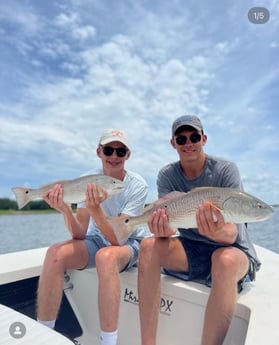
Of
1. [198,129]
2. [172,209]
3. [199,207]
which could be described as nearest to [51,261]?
[172,209]

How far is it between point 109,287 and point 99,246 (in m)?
0.54

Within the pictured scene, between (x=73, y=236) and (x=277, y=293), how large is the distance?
1.43 meters

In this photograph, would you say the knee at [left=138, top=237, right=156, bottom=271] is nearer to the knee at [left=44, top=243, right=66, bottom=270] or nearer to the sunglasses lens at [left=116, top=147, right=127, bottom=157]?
the knee at [left=44, top=243, right=66, bottom=270]

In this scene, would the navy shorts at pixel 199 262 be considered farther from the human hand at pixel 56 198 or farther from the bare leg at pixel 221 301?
the human hand at pixel 56 198

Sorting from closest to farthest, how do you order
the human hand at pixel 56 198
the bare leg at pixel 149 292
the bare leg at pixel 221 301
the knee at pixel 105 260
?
the bare leg at pixel 221 301 → the bare leg at pixel 149 292 → the knee at pixel 105 260 → the human hand at pixel 56 198

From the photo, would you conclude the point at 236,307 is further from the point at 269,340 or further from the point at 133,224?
the point at 133,224

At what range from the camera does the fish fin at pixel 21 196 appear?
9.89 ft

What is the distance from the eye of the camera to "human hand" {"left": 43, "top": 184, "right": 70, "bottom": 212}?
2.62m

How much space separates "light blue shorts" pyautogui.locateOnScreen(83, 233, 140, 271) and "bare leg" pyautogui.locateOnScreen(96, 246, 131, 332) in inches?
8.1

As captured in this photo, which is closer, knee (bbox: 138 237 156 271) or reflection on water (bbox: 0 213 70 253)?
knee (bbox: 138 237 156 271)

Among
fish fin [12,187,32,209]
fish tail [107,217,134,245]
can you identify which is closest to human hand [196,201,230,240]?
fish tail [107,217,134,245]

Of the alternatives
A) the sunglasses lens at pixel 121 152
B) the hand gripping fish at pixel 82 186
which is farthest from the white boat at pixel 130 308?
the sunglasses lens at pixel 121 152

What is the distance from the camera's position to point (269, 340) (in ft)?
5.14

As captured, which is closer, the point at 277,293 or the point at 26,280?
the point at 277,293
